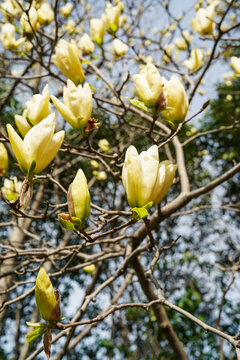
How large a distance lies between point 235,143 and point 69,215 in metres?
4.67

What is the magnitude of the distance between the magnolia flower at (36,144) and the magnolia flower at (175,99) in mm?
283

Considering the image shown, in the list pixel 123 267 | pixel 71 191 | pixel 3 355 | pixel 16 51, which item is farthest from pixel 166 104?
pixel 3 355

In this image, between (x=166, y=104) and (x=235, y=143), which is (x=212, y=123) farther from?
(x=166, y=104)

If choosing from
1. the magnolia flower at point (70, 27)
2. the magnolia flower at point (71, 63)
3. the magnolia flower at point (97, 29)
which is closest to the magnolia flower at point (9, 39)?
the magnolia flower at point (97, 29)

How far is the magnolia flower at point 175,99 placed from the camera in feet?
2.39

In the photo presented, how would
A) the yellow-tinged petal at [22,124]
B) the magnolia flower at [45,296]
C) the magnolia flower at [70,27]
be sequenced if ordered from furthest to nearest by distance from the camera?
1. the magnolia flower at [70,27]
2. the yellow-tinged petal at [22,124]
3. the magnolia flower at [45,296]

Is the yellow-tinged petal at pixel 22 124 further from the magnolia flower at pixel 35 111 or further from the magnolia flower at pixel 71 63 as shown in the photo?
the magnolia flower at pixel 71 63

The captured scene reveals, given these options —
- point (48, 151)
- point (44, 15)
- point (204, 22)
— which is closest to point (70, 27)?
point (44, 15)

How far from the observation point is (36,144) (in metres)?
0.58

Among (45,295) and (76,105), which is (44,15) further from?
(45,295)

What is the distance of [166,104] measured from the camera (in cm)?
74

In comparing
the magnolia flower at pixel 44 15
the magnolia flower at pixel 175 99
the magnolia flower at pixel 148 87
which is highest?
the magnolia flower at pixel 44 15

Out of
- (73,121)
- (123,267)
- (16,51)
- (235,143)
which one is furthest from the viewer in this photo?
(235,143)

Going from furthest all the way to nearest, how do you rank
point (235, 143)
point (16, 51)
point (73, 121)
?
point (235, 143) < point (16, 51) < point (73, 121)
